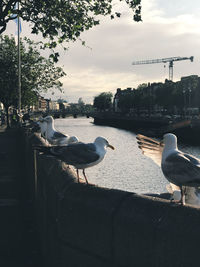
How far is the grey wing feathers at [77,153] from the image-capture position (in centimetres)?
422

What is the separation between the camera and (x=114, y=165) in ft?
109

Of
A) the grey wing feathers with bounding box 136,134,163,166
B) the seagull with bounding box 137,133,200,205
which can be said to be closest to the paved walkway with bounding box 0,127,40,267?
the grey wing feathers with bounding box 136,134,163,166

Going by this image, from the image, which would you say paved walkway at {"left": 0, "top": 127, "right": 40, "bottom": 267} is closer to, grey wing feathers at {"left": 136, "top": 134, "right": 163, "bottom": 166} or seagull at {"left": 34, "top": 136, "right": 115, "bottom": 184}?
seagull at {"left": 34, "top": 136, "right": 115, "bottom": 184}

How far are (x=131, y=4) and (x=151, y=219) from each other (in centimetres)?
1133

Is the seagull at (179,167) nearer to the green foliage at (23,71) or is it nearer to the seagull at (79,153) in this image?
the seagull at (79,153)

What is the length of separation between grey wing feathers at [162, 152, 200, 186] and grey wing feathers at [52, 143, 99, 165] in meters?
1.01

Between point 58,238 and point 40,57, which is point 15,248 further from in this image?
point 40,57

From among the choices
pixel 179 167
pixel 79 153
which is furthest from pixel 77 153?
pixel 179 167

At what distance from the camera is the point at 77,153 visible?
170 inches

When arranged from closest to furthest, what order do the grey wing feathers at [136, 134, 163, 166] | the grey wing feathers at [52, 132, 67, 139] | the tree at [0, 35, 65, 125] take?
1. the grey wing feathers at [136, 134, 163, 166]
2. the grey wing feathers at [52, 132, 67, 139]
3. the tree at [0, 35, 65, 125]

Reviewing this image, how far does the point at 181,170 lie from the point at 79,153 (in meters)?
1.33

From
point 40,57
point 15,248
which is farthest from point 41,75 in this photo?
point 15,248

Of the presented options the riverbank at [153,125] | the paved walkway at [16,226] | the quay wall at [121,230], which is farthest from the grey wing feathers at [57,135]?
the quay wall at [121,230]

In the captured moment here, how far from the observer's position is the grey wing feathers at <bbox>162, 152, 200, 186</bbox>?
333cm
